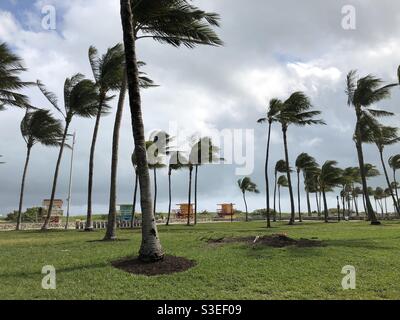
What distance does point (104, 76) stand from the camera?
26.7 meters

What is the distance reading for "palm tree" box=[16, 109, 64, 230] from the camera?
35.3 m

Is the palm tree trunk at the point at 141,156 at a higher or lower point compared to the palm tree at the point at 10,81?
lower

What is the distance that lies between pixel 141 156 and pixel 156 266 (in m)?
2.97

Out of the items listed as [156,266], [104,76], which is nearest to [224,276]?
[156,266]

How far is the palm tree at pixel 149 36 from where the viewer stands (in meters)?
11.1

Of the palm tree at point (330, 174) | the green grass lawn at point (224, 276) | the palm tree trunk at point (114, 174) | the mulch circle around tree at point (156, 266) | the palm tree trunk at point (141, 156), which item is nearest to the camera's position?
the green grass lawn at point (224, 276)

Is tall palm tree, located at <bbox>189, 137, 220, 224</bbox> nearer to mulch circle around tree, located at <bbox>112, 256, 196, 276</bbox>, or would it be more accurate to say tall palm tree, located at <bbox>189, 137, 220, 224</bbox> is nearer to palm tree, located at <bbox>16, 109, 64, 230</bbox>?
palm tree, located at <bbox>16, 109, 64, 230</bbox>

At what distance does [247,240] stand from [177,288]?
8261 millimetres

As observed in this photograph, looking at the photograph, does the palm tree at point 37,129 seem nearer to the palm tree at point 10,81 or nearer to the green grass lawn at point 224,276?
the palm tree at point 10,81

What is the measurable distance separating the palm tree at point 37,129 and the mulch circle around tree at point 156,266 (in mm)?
26809

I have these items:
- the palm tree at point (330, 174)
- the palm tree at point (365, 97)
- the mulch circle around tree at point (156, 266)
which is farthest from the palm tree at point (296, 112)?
the mulch circle around tree at point (156, 266)

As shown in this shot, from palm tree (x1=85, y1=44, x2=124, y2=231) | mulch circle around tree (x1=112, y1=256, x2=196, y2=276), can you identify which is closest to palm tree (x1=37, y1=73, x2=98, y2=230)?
palm tree (x1=85, y1=44, x2=124, y2=231)
